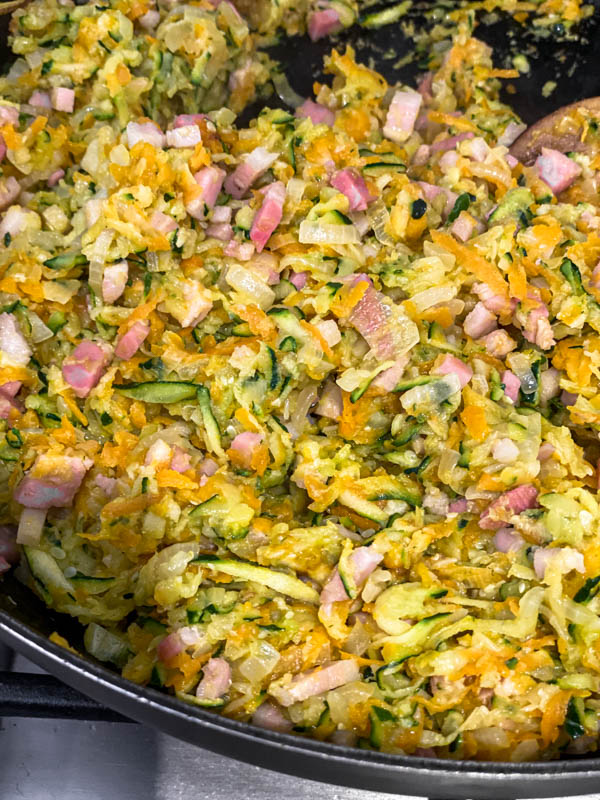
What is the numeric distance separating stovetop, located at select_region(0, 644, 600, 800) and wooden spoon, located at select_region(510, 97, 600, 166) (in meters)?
2.44

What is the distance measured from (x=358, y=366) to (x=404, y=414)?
0.22 meters

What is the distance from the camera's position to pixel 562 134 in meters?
3.15

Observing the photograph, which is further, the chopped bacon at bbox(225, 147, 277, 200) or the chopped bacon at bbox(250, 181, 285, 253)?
the chopped bacon at bbox(225, 147, 277, 200)

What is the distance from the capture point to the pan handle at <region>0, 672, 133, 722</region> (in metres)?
2.12

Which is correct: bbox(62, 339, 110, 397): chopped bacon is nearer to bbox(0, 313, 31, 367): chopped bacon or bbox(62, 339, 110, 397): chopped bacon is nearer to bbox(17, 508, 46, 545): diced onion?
bbox(0, 313, 31, 367): chopped bacon

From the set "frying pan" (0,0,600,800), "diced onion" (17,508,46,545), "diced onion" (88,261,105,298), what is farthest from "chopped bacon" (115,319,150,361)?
"frying pan" (0,0,600,800)

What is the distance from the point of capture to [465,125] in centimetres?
313

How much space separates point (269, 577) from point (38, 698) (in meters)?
0.69

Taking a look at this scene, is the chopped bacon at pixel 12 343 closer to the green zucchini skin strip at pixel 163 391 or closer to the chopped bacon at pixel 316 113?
the green zucchini skin strip at pixel 163 391

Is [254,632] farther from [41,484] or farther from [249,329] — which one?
[249,329]

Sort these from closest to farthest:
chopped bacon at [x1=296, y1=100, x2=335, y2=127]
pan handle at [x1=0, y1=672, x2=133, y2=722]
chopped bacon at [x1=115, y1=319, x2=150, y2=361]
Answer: pan handle at [x1=0, y1=672, x2=133, y2=722] < chopped bacon at [x1=115, y1=319, x2=150, y2=361] < chopped bacon at [x1=296, y1=100, x2=335, y2=127]

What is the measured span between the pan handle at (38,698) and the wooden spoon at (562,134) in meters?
2.53

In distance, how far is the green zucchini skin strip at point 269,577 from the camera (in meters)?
2.26

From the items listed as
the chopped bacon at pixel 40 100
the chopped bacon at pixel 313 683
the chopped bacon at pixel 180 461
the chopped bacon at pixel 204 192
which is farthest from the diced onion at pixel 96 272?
the chopped bacon at pixel 313 683
